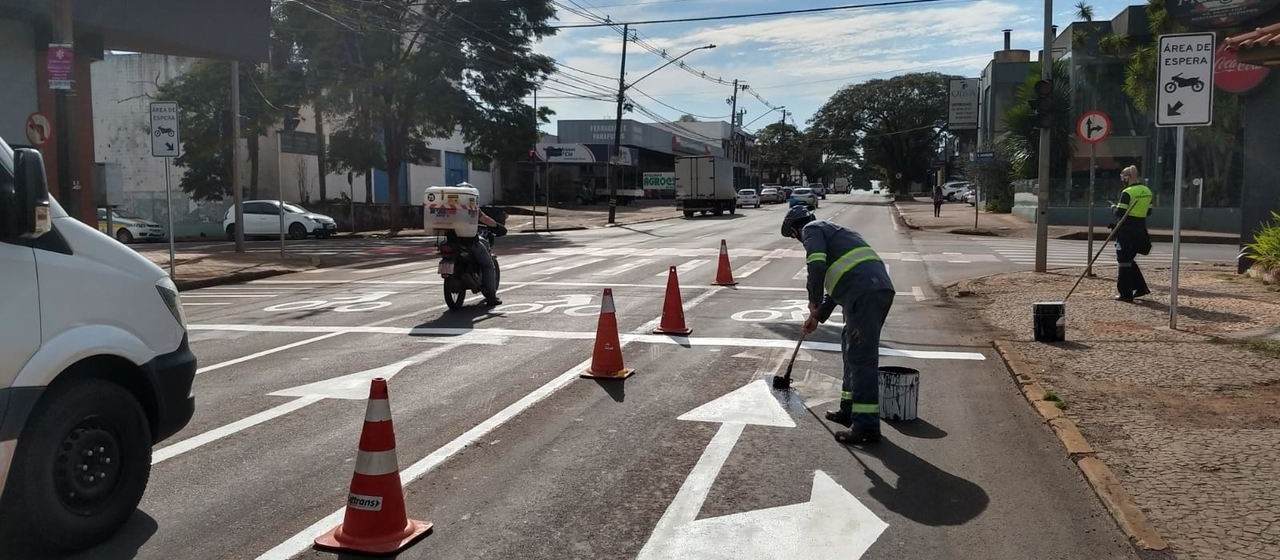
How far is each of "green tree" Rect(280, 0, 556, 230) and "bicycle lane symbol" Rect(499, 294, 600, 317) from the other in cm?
2352

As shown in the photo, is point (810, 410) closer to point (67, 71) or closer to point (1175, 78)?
point (1175, 78)

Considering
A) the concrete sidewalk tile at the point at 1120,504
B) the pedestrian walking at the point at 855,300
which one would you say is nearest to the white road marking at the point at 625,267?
the pedestrian walking at the point at 855,300

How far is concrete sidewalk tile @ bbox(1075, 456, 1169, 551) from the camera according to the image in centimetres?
462

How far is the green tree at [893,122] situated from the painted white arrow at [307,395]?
98602 mm

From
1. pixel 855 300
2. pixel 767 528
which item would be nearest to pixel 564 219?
pixel 855 300

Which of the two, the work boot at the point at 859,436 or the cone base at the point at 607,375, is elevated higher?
the cone base at the point at 607,375

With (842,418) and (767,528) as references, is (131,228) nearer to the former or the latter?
(842,418)

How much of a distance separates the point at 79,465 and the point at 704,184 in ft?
162

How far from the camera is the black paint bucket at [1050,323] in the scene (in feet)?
33.1

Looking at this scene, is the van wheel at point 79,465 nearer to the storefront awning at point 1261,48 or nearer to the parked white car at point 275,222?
the storefront awning at point 1261,48

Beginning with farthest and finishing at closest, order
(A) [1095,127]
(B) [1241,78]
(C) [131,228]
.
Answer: (C) [131,228], (B) [1241,78], (A) [1095,127]

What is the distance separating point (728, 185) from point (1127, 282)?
4147cm

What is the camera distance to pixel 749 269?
63.0 ft

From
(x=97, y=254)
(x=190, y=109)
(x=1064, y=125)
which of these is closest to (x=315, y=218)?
(x=190, y=109)
